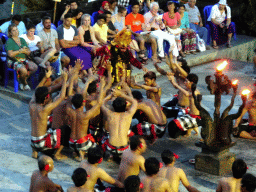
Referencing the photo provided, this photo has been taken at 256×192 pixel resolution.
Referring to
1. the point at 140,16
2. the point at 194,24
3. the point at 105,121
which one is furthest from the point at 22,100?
the point at 194,24

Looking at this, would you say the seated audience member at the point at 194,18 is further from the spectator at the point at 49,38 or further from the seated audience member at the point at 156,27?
the spectator at the point at 49,38

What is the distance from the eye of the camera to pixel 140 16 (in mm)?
14664

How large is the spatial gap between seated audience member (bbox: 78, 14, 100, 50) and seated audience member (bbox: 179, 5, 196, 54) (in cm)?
320

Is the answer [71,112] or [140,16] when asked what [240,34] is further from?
[71,112]

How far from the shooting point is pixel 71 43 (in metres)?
12.8

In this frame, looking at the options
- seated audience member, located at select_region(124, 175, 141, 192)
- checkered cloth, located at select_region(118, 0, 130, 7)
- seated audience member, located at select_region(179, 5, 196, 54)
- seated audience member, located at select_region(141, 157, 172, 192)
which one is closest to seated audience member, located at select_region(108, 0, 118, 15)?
checkered cloth, located at select_region(118, 0, 130, 7)

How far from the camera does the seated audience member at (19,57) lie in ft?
39.5

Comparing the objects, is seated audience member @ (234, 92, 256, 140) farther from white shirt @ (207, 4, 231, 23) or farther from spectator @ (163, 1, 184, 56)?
white shirt @ (207, 4, 231, 23)

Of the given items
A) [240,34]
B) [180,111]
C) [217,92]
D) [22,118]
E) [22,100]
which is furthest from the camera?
[240,34]

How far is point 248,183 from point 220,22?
10.6 meters

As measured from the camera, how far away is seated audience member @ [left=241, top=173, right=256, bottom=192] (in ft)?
21.3

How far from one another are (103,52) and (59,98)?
93.0 inches

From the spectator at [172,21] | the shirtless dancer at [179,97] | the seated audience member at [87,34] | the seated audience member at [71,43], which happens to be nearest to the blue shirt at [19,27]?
the seated audience member at [71,43]

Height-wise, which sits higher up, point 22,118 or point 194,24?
point 194,24
